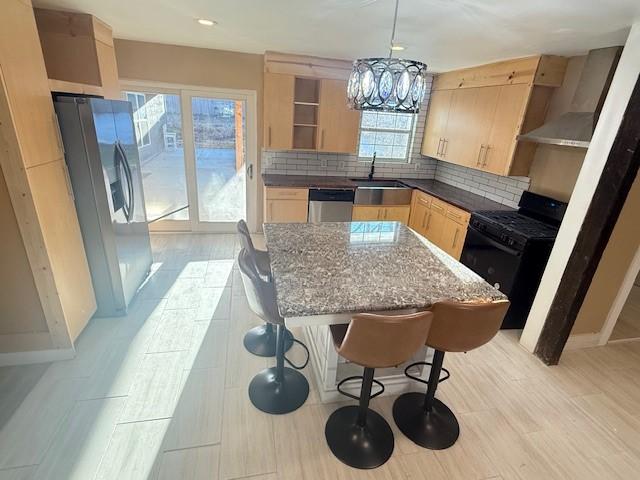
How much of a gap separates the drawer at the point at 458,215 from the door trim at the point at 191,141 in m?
2.58

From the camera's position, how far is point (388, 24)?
7.68ft

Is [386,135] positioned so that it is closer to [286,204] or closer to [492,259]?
[286,204]

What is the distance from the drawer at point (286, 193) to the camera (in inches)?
160

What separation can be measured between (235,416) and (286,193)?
274 cm

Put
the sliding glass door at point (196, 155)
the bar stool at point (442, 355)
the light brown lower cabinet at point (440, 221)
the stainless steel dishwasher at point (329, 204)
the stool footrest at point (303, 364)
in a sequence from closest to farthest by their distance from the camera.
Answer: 1. the bar stool at point (442, 355)
2. the stool footrest at point (303, 364)
3. the light brown lower cabinet at point (440, 221)
4. the sliding glass door at point (196, 155)
5. the stainless steel dishwasher at point (329, 204)

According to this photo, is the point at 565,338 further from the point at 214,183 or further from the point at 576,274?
the point at 214,183

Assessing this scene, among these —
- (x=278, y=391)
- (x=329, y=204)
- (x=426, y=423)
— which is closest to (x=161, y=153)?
(x=329, y=204)

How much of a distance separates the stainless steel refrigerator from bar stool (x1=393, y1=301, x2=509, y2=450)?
242cm

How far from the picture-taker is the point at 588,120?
8.38 feet

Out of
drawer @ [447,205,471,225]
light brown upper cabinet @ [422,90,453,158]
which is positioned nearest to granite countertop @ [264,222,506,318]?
drawer @ [447,205,471,225]

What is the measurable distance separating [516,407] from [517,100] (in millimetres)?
2712

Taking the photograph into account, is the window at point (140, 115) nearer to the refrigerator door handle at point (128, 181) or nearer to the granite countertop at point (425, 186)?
the refrigerator door handle at point (128, 181)

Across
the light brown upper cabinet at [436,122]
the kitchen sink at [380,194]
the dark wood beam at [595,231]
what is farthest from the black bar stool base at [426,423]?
the light brown upper cabinet at [436,122]

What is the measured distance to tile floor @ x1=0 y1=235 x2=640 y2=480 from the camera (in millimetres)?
1677
